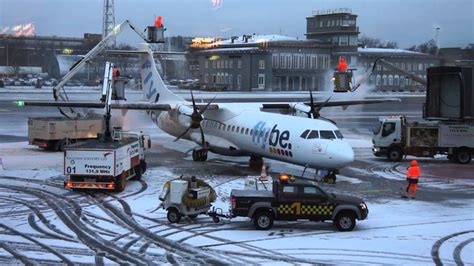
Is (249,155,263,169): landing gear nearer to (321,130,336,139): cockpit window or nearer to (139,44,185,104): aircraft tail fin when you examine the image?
(321,130,336,139): cockpit window

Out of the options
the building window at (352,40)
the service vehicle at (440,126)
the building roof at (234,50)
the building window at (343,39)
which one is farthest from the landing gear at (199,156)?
the building roof at (234,50)

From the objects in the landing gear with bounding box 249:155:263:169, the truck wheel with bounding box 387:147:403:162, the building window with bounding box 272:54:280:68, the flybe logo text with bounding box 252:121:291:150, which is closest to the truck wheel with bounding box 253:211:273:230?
the flybe logo text with bounding box 252:121:291:150

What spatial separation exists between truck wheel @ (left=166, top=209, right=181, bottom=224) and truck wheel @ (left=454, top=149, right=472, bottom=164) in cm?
1898

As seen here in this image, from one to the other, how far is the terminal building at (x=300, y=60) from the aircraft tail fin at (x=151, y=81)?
2942cm

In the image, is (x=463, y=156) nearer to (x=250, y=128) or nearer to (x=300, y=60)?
(x=250, y=128)

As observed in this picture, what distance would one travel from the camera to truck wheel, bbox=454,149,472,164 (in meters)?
28.7

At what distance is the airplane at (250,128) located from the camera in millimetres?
21141

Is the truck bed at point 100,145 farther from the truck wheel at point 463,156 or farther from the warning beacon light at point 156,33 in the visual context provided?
the truck wheel at point 463,156

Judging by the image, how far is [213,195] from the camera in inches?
658

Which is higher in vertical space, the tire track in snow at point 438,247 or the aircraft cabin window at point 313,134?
the aircraft cabin window at point 313,134

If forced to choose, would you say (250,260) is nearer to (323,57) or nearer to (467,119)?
(467,119)

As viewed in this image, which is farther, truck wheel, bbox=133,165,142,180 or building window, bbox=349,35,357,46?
building window, bbox=349,35,357,46

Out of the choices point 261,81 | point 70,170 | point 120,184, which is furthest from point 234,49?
point 70,170

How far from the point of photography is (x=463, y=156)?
28766 millimetres
